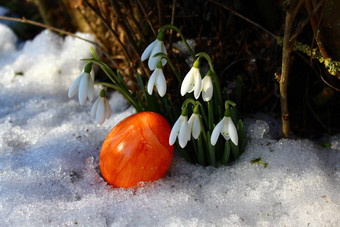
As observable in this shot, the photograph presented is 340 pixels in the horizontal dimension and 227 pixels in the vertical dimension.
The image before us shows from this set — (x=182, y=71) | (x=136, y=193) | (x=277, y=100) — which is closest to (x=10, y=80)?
(x=182, y=71)

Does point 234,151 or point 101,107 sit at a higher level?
point 101,107

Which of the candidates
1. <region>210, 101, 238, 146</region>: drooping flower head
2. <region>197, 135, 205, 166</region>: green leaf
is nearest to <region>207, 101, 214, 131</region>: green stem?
<region>197, 135, 205, 166</region>: green leaf

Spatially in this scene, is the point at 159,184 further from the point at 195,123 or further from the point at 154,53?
the point at 154,53

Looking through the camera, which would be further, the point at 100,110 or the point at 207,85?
the point at 100,110

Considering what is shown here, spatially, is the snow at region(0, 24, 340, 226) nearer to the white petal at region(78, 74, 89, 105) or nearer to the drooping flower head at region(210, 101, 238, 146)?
the drooping flower head at region(210, 101, 238, 146)

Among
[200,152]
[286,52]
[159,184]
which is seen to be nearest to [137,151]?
[159,184]

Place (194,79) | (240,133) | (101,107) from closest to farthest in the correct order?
(194,79) < (101,107) < (240,133)

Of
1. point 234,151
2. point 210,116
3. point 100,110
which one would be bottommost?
point 234,151
